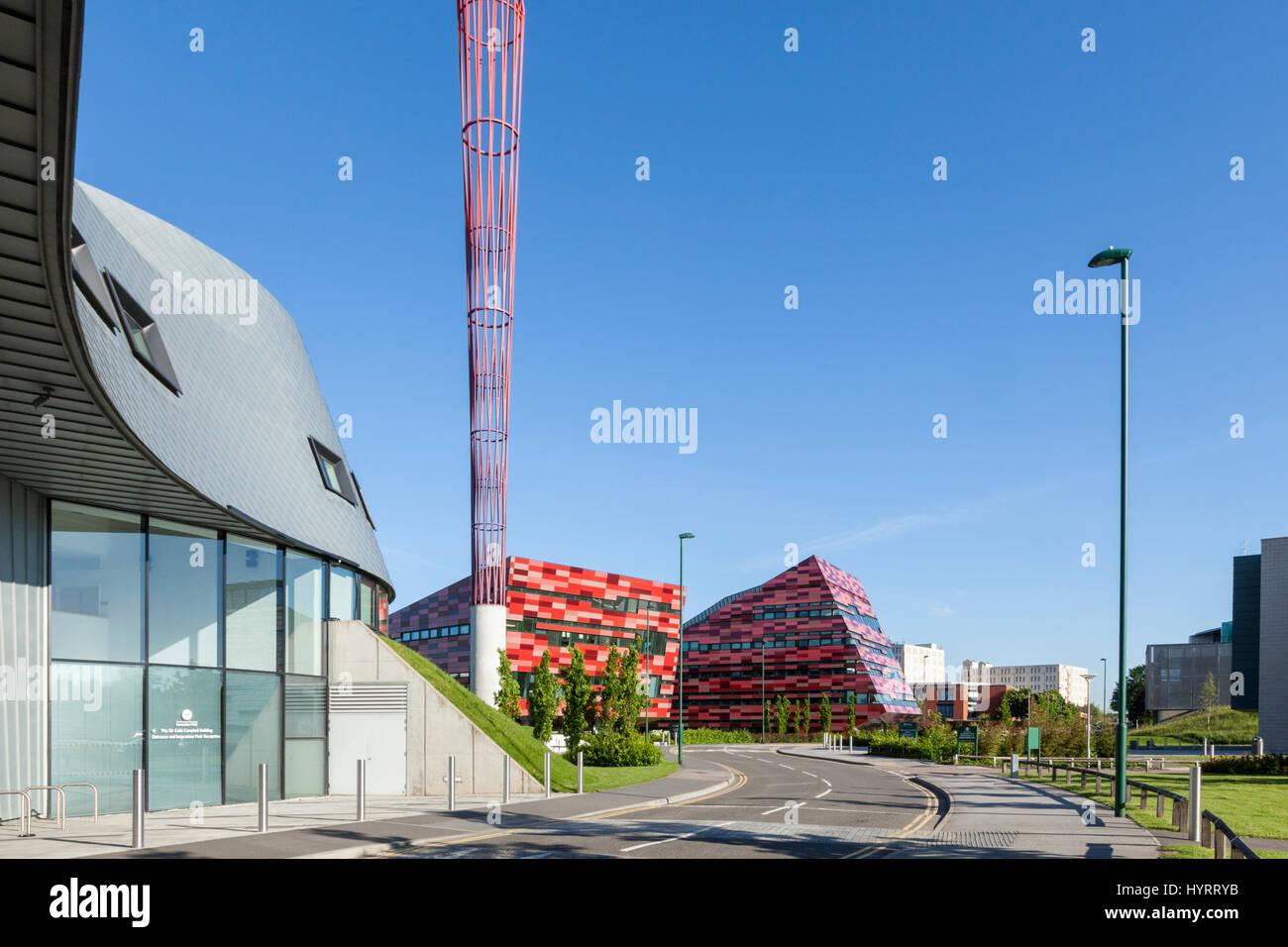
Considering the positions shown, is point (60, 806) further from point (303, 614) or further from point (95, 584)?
point (303, 614)

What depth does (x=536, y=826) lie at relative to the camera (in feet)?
55.4

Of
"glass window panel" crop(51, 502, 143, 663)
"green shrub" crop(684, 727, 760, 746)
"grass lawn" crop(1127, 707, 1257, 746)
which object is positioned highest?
"glass window panel" crop(51, 502, 143, 663)

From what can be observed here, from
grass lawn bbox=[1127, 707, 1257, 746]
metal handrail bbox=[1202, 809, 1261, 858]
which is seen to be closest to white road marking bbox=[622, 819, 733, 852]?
metal handrail bbox=[1202, 809, 1261, 858]

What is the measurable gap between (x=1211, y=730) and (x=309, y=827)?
293 ft

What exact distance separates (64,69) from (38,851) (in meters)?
10.8

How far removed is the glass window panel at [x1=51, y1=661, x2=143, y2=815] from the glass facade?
0.02m

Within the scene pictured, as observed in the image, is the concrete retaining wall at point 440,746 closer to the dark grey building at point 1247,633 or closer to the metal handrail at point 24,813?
the metal handrail at point 24,813

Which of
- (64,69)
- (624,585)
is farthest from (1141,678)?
(64,69)

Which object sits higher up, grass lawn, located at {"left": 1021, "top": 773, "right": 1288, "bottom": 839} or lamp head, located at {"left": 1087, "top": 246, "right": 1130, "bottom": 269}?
lamp head, located at {"left": 1087, "top": 246, "right": 1130, "bottom": 269}

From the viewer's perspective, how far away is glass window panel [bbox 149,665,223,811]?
1883cm

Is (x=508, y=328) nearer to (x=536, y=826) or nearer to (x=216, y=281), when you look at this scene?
(x=216, y=281)

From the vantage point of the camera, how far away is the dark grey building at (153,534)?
528 inches

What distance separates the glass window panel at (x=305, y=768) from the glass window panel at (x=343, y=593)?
3.23 meters

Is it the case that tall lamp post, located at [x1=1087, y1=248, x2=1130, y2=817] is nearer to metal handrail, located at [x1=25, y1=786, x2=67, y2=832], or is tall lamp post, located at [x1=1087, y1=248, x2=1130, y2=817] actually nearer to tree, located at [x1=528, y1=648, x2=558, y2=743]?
metal handrail, located at [x1=25, y1=786, x2=67, y2=832]
